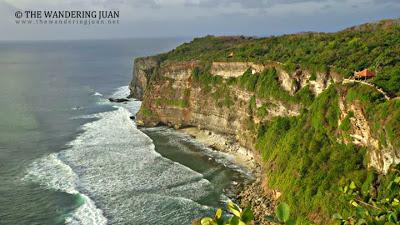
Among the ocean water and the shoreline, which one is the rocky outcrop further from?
the shoreline

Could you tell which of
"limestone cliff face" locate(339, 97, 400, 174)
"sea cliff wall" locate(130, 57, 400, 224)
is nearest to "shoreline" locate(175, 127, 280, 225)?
"sea cliff wall" locate(130, 57, 400, 224)

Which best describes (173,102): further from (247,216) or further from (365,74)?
(247,216)

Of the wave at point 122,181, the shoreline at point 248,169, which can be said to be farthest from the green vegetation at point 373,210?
the wave at point 122,181

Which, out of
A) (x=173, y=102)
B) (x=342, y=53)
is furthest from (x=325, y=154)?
(x=173, y=102)

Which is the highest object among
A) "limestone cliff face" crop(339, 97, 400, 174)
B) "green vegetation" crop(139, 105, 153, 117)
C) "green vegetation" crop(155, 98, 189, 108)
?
"limestone cliff face" crop(339, 97, 400, 174)

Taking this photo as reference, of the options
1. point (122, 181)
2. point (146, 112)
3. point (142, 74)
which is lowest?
point (122, 181)

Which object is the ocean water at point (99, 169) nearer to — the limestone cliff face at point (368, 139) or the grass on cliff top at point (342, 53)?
the limestone cliff face at point (368, 139)
